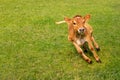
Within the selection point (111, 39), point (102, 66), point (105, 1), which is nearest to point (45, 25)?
point (111, 39)

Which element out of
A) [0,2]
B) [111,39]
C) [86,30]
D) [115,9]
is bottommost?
[0,2]

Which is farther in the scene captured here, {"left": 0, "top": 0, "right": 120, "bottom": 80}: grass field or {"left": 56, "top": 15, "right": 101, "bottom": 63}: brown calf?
{"left": 56, "top": 15, "right": 101, "bottom": 63}: brown calf

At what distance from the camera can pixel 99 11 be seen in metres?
9.84

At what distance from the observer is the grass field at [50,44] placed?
17.7ft

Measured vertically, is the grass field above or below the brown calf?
below

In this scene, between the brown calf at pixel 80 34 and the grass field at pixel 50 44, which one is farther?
the brown calf at pixel 80 34

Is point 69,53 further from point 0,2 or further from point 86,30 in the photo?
point 0,2

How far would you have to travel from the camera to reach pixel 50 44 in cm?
672

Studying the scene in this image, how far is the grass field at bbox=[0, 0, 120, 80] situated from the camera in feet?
17.7

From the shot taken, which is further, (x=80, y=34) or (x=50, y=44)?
(x=50, y=44)

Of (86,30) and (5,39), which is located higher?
(86,30)

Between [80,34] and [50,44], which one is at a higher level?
[80,34]

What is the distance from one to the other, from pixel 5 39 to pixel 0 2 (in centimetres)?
447

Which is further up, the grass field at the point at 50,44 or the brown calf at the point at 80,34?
the brown calf at the point at 80,34
